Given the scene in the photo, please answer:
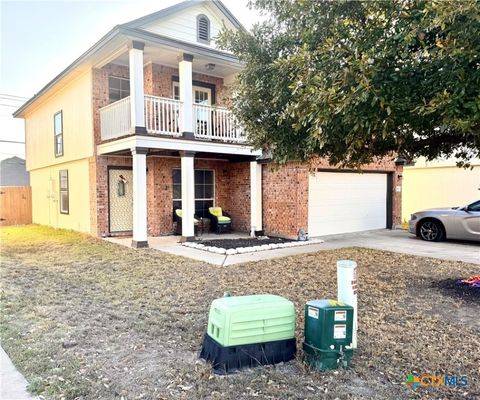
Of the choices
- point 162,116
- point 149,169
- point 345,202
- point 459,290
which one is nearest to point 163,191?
point 149,169

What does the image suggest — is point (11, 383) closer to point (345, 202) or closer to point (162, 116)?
point (162, 116)

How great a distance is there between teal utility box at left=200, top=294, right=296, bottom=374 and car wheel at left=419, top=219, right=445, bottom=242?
31.4ft

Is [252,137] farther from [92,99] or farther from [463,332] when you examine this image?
[92,99]

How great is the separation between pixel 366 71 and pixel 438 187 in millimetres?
15204

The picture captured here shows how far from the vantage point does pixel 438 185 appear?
16.7 meters

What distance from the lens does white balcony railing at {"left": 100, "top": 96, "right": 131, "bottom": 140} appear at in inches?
416

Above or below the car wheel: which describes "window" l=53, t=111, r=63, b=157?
above

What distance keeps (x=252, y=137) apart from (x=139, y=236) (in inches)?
208

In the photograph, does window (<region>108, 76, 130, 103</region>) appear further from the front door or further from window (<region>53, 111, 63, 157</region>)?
window (<region>53, 111, 63, 157</region>)

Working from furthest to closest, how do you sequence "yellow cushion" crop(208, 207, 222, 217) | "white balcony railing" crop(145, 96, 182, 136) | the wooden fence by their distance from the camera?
the wooden fence → "yellow cushion" crop(208, 207, 222, 217) → "white balcony railing" crop(145, 96, 182, 136)

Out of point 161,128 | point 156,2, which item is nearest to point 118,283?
point 161,128

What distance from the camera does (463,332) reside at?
430 cm

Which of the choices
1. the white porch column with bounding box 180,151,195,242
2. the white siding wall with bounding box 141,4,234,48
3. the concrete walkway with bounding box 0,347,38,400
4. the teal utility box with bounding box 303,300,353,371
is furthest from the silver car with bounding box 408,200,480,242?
the concrete walkway with bounding box 0,347,38,400

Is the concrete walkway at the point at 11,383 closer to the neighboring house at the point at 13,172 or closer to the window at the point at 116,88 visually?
the window at the point at 116,88
